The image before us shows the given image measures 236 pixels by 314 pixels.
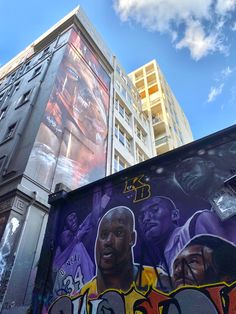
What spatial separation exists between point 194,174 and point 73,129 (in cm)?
1000

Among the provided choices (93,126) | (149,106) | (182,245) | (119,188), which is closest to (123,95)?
(149,106)

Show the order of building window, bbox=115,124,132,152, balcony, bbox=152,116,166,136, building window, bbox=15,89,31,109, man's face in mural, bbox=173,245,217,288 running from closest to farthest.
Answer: man's face in mural, bbox=173,245,217,288 < building window, bbox=15,89,31,109 < building window, bbox=115,124,132,152 < balcony, bbox=152,116,166,136

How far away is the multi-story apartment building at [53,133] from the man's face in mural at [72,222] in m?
2.35

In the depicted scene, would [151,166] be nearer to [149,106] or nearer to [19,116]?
[19,116]

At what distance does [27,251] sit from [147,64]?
3868 centimetres

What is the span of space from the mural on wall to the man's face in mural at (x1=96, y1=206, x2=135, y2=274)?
5.15 metres

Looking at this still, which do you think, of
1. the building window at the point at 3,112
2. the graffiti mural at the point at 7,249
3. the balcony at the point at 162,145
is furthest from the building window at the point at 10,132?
the balcony at the point at 162,145

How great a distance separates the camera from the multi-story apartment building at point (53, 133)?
9.62m

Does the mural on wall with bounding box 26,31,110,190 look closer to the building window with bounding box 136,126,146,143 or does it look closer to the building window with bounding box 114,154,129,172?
the building window with bounding box 114,154,129,172

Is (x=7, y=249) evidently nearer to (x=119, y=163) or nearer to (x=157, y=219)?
(x=157, y=219)

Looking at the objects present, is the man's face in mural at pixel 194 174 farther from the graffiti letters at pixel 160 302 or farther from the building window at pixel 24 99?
the building window at pixel 24 99

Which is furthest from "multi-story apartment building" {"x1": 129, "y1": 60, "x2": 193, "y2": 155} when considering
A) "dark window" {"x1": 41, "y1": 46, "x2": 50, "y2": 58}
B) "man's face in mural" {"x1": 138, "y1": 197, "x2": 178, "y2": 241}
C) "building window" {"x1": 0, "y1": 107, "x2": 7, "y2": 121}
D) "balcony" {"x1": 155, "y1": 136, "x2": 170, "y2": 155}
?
"man's face in mural" {"x1": 138, "y1": 197, "x2": 178, "y2": 241}

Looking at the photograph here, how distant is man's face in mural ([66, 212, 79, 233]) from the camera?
8406 mm

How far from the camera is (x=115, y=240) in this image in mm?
7219
